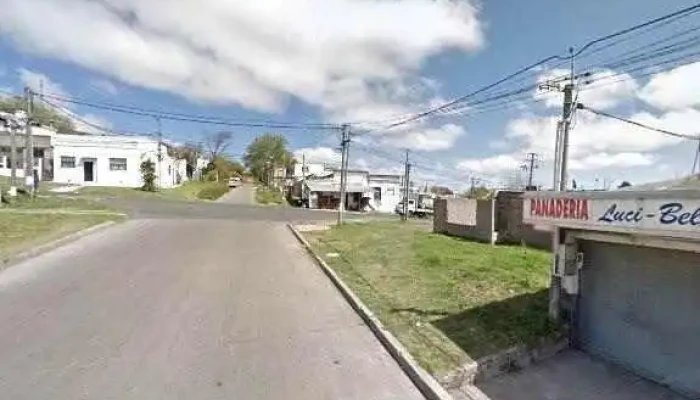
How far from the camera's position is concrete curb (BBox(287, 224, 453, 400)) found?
574 cm

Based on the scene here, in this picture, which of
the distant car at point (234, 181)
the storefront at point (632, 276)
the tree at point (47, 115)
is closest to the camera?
the storefront at point (632, 276)

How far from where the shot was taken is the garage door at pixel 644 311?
21.3 feet

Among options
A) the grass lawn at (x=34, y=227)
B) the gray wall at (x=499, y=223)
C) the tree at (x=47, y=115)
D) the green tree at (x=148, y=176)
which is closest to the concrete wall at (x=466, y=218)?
the gray wall at (x=499, y=223)

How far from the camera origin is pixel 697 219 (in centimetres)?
549

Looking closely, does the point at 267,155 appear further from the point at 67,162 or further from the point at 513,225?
the point at 513,225

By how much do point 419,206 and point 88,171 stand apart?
32172mm

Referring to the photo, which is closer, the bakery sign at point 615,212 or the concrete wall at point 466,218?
the bakery sign at point 615,212

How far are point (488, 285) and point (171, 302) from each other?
19.7 feet

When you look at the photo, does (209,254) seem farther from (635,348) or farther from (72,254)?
(635,348)

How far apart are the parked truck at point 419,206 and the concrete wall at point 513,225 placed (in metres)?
32.1

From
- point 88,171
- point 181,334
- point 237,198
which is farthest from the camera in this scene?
point 237,198

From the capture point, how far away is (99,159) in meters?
49.0

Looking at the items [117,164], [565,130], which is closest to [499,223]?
[565,130]

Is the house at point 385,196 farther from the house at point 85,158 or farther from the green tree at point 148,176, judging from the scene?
the house at point 85,158
